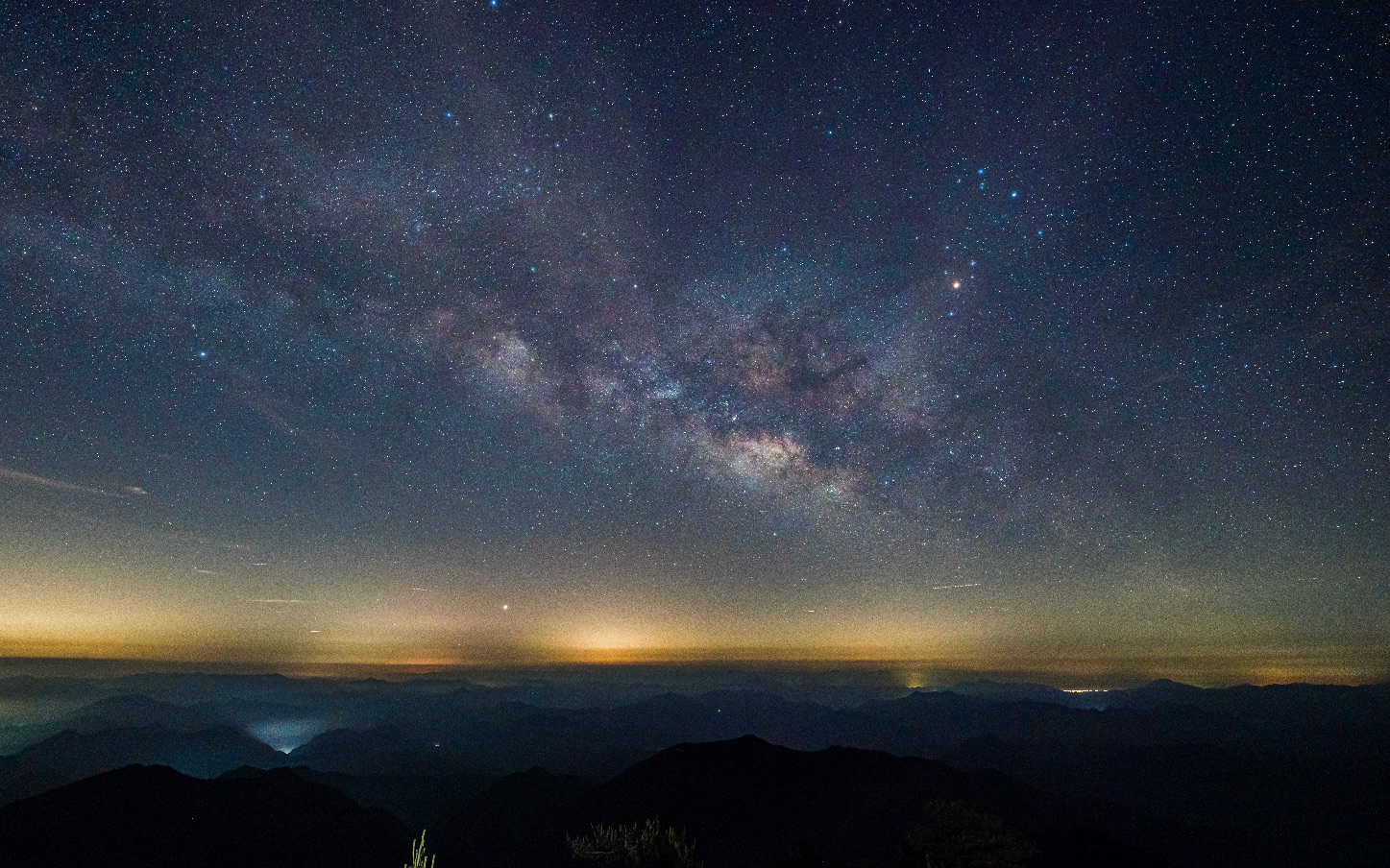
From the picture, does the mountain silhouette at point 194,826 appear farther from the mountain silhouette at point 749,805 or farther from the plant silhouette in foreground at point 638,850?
the plant silhouette in foreground at point 638,850

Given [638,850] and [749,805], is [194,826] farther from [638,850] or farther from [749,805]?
[638,850]

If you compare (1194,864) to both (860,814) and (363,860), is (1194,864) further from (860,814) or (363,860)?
(363,860)

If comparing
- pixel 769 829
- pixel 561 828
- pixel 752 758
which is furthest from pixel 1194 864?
pixel 561 828

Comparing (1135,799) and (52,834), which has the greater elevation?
(52,834)

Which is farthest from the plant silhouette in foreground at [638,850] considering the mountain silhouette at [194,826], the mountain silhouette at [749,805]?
the mountain silhouette at [194,826]

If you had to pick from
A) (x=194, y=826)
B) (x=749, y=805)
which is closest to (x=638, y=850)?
(x=749, y=805)

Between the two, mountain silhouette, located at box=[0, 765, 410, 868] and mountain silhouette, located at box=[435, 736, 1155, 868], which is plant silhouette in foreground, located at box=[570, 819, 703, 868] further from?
mountain silhouette, located at box=[0, 765, 410, 868]

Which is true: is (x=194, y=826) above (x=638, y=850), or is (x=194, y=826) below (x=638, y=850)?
below

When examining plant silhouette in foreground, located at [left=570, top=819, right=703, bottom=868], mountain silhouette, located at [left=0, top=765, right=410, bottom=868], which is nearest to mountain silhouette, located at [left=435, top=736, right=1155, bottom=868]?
mountain silhouette, located at [left=0, top=765, right=410, bottom=868]
